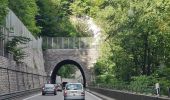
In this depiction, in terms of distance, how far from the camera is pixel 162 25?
41.3m

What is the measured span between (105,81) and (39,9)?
4500 centimetres

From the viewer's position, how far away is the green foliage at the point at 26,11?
89.9 metres

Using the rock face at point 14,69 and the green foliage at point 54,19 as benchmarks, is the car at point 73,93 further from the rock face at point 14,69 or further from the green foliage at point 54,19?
the green foliage at point 54,19

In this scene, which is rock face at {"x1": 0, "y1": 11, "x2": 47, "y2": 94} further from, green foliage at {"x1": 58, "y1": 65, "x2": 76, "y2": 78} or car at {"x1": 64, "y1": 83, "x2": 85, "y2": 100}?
green foliage at {"x1": 58, "y1": 65, "x2": 76, "y2": 78}

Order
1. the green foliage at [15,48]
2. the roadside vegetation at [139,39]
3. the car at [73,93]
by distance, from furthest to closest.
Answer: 1. the green foliage at [15,48]
2. the roadside vegetation at [139,39]
3. the car at [73,93]

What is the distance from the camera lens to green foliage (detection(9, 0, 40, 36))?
3538 inches

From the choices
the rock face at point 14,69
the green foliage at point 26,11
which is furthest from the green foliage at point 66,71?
the rock face at point 14,69

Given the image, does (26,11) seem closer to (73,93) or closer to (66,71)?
(73,93)

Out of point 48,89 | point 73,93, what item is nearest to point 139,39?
point 73,93

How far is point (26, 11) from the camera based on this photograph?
95375mm

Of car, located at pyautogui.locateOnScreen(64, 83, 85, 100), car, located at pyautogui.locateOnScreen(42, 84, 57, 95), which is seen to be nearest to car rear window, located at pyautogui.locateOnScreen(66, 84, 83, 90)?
car, located at pyautogui.locateOnScreen(64, 83, 85, 100)

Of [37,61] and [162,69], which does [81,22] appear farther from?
[162,69]

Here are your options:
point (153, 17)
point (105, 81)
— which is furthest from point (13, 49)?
point (105, 81)

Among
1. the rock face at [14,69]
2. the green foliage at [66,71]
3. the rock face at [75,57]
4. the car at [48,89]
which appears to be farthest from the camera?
the green foliage at [66,71]
